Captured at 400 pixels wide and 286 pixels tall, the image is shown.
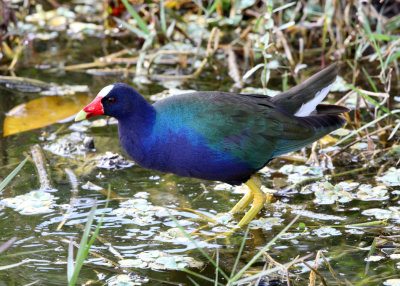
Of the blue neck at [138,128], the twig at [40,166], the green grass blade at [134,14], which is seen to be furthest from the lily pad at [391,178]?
the green grass blade at [134,14]

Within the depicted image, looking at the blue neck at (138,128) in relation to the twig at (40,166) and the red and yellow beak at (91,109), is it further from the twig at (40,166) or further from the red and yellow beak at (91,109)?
the twig at (40,166)

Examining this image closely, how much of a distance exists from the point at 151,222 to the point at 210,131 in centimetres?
54

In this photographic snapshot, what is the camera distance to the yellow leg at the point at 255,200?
319 cm

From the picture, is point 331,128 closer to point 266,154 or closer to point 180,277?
point 266,154

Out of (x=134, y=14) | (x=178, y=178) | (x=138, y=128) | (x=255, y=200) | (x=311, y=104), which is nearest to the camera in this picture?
(x=138, y=128)

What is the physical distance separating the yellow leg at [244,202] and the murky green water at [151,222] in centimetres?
7

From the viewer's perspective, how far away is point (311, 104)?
11.1 ft

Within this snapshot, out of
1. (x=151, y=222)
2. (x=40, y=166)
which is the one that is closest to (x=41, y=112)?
(x=40, y=166)

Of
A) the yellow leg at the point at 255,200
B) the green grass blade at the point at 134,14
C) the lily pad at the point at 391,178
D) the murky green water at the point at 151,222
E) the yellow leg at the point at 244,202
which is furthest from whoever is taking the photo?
the green grass blade at the point at 134,14

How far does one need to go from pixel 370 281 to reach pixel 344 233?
442mm

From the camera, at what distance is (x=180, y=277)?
266 cm

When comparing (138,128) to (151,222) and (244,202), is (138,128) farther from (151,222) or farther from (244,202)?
(244,202)

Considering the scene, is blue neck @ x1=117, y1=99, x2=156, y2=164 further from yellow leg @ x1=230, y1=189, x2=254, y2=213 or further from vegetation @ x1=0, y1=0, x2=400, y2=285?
yellow leg @ x1=230, y1=189, x2=254, y2=213

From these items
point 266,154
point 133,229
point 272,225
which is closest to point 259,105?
point 266,154
